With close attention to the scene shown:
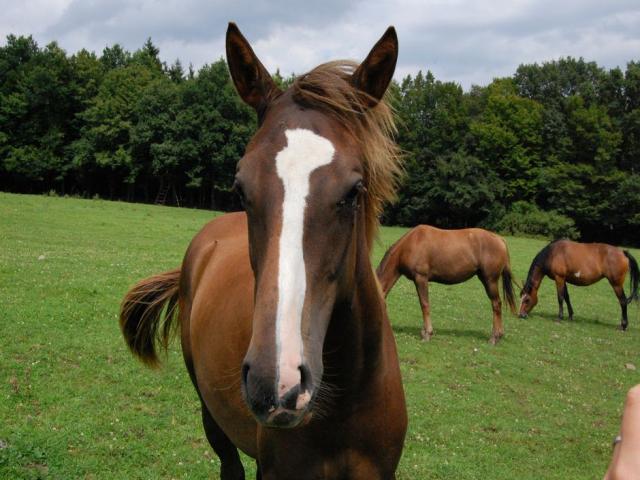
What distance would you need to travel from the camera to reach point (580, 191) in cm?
5222

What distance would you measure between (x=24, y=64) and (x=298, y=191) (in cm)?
6538

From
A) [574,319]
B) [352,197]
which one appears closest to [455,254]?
[574,319]

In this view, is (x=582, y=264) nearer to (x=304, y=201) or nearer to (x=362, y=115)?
(x=362, y=115)

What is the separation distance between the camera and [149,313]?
528 centimetres

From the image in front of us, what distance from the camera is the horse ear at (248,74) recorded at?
2.51m

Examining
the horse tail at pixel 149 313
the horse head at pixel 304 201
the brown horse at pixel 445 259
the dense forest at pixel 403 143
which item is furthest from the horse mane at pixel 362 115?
the dense forest at pixel 403 143

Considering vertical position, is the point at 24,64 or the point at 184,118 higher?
the point at 24,64

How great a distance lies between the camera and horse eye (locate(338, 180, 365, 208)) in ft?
7.00

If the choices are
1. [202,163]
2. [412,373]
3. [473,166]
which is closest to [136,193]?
[202,163]

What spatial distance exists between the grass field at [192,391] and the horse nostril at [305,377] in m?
2.13

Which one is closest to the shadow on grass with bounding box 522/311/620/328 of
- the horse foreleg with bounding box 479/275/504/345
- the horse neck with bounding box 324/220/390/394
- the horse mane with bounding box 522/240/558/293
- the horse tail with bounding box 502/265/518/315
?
the horse mane with bounding box 522/240/558/293

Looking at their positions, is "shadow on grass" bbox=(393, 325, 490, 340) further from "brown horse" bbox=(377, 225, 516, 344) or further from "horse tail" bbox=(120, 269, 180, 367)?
"horse tail" bbox=(120, 269, 180, 367)

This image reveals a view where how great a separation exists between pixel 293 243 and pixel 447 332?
35.9 ft

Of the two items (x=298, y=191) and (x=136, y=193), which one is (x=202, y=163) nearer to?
(x=136, y=193)
